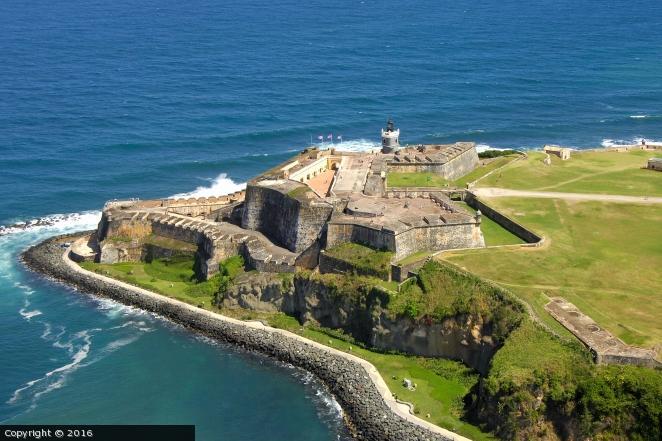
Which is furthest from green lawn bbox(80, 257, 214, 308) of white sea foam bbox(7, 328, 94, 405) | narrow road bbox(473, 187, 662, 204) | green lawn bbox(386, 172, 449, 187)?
narrow road bbox(473, 187, 662, 204)

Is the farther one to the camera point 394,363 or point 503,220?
point 503,220

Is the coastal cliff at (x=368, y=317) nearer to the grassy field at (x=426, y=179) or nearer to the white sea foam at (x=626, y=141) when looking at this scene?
the grassy field at (x=426, y=179)

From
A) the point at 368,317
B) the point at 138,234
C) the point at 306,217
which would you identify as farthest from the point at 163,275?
the point at 368,317

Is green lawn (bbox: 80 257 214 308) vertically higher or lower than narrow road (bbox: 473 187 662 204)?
lower

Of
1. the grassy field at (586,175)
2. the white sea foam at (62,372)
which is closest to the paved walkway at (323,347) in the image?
the white sea foam at (62,372)

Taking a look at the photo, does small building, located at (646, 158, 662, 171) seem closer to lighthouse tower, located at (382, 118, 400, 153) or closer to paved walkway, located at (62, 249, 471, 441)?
lighthouse tower, located at (382, 118, 400, 153)

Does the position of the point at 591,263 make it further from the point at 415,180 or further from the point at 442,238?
the point at 415,180
